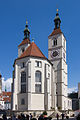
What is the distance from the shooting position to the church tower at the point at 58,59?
1948 inches

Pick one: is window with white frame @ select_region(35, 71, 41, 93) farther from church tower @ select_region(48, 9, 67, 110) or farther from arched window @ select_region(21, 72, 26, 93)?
church tower @ select_region(48, 9, 67, 110)

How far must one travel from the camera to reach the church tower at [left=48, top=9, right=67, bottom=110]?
1948 inches

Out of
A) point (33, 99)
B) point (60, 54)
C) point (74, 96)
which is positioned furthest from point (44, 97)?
point (74, 96)

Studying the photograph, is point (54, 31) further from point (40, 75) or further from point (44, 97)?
point (44, 97)

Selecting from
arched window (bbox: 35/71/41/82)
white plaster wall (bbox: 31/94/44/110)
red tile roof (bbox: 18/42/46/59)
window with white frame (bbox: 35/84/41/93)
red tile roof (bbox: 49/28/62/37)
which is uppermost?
red tile roof (bbox: 49/28/62/37)

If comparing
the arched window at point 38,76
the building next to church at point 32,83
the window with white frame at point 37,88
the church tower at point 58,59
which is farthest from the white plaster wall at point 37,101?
the church tower at point 58,59

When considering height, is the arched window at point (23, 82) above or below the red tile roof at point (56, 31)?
below

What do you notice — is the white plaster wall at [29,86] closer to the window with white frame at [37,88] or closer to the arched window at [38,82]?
the arched window at [38,82]

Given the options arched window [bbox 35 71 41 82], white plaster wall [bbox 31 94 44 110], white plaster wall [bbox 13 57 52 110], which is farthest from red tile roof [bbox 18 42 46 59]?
white plaster wall [bbox 31 94 44 110]

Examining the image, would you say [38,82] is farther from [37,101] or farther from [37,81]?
[37,101]

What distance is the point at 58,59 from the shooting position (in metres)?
52.9

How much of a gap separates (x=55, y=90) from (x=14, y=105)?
13305 mm

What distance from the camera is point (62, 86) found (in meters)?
50.2

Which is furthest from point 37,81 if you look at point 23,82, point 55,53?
point 55,53
